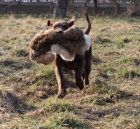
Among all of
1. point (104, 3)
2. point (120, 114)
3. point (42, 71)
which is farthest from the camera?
point (104, 3)

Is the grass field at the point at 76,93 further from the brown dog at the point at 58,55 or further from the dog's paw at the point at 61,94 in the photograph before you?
the brown dog at the point at 58,55

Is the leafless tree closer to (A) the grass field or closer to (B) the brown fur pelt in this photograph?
(A) the grass field

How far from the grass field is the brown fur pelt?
80 cm

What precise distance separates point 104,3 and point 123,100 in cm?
2257

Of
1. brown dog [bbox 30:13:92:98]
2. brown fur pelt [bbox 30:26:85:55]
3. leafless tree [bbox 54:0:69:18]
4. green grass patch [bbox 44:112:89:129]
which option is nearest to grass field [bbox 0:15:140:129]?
green grass patch [bbox 44:112:89:129]

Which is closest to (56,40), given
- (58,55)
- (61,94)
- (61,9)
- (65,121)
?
(58,55)

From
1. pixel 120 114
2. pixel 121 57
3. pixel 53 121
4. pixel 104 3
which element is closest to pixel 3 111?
pixel 53 121

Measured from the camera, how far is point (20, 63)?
8250mm

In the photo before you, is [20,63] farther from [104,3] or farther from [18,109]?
[104,3]

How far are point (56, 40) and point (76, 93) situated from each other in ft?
4.27

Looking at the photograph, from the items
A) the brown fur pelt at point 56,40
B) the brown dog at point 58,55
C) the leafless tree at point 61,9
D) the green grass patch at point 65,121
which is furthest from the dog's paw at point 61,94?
the leafless tree at point 61,9

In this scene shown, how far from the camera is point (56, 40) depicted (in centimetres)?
529

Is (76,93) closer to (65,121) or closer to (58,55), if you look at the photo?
(58,55)

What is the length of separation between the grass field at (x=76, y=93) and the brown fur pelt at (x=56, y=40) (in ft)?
2.62
